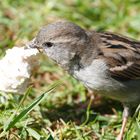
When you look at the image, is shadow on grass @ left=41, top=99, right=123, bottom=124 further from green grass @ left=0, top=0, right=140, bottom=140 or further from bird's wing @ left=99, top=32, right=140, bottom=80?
bird's wing @ left=99, top=32, right=140, bottom=80

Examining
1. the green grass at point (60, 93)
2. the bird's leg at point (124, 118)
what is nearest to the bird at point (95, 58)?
the bird's leg at point (124, 118)

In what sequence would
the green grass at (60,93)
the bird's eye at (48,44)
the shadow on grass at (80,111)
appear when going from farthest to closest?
the shadow on grass at (80,111) < the bird's eye at (48,44) < the green grass at (60,93)

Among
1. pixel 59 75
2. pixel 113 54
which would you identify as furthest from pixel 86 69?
pixel 59 75

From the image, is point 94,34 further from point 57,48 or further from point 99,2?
point 99,2

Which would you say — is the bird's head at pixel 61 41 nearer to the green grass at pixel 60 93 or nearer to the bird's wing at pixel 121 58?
the bird's wing at pixel 121 58

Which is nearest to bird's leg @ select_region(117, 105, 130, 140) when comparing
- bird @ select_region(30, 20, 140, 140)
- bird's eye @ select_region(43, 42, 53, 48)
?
bird @ select_region(30, 20, 140, 140)

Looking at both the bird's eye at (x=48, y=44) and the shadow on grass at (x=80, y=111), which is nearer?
the bird's eye at (x=48, y=44)

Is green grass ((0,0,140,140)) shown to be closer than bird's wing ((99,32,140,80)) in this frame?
Yes
